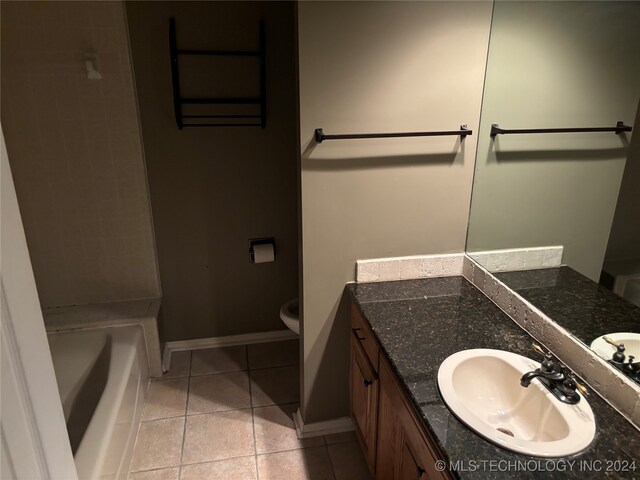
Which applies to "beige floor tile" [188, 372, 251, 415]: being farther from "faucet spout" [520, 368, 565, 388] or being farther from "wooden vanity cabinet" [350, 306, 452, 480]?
"faucet spout" [520, 368, 565, 388]

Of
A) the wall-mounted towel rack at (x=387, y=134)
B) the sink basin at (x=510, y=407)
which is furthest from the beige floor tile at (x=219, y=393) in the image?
the wall-mounted towel rack at (x=387, y=134)

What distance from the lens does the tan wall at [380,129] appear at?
1.70m

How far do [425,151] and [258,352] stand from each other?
1.80 metres

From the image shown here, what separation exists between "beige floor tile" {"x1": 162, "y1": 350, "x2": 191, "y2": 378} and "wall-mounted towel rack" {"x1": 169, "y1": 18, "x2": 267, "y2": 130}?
4.80ft

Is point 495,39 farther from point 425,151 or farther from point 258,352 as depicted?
point 258,352

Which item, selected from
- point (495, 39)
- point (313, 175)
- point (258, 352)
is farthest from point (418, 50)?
point (258, 352)

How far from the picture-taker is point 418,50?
1.76 metres

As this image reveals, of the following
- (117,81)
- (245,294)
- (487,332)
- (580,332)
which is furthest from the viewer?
(245,294)

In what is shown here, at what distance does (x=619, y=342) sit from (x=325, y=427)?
4.77ft

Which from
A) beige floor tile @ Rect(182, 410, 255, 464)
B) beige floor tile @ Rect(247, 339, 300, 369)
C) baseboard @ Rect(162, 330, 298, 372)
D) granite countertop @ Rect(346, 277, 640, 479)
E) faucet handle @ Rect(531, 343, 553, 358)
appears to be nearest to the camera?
granite countertop @ Rect(346, 277, 640, 479)

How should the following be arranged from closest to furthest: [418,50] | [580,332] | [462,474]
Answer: [462,474], [580,332], [418,50]

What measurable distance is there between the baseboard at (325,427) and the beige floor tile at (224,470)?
277 millimetres

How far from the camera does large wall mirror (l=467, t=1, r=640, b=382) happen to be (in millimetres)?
1354

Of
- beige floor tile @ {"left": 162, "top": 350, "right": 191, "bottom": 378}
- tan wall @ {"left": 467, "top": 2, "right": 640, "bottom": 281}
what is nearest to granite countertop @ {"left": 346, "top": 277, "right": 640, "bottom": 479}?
tan wall @ {"left": 467, "top": 2, "right": 640, "bottom": 281}
